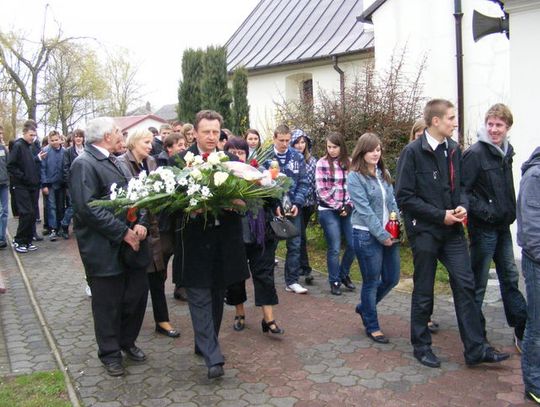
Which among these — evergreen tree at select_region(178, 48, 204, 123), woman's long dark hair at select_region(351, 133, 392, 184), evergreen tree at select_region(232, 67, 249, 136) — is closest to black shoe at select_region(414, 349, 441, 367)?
woman's long dark hair at select_region(351, 133, 392, 184)

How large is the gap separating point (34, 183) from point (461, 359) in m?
8.23

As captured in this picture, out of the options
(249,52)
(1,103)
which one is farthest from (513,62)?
(1,103)

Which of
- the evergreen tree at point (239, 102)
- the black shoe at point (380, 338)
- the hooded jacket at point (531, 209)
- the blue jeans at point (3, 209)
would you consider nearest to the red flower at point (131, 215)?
the black shoe at point (380, 338)

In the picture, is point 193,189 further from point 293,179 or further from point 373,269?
point 293,179

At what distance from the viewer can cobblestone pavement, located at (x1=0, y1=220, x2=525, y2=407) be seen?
458 centimetres

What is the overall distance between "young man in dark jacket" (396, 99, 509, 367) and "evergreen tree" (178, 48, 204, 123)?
15163 mm

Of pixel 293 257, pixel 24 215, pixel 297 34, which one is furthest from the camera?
pixel 297 34

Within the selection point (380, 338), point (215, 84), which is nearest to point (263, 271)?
point (380, 338)

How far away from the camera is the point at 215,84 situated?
747 inches

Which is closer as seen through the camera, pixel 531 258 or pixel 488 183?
pixel 531 258

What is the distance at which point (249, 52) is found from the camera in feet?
85.1

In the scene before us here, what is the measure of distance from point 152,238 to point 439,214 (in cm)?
262

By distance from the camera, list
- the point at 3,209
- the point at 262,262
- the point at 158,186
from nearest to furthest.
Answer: the point at 158,186 → the point at 262,262 → the point at 3,209

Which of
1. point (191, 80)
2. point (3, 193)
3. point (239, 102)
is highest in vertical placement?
point (191, 80)
